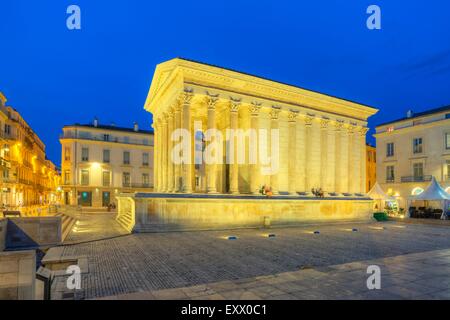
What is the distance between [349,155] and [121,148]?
117ft

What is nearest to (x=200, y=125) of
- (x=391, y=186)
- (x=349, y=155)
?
(x=349, y=155)

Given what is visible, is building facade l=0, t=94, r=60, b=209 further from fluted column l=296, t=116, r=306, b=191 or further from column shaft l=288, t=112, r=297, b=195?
fluted column l=296, t=116, r=306, b=191

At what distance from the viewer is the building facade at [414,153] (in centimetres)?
3694

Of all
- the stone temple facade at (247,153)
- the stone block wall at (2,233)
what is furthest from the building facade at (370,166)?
the stone block wall at (2,233)

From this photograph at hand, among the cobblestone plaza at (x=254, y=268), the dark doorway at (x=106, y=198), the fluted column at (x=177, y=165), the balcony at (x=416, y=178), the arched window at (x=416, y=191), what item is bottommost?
the dark doorway at (x=106, y=198)

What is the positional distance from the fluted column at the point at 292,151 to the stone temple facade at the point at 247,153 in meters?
0.09

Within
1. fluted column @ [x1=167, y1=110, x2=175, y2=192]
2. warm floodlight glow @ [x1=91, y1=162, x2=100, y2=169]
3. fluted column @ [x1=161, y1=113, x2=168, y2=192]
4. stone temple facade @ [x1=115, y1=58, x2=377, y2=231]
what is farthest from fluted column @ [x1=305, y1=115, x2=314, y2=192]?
warm floodlight glow @ [x1=91, y1=162, x2=100, y2=169]

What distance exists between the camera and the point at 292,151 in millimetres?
Result: 25297

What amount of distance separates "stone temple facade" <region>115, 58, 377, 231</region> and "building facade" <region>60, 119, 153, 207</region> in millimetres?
22404

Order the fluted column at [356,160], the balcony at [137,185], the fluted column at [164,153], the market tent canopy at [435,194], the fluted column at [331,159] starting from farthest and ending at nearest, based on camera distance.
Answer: the balcony at [137,185] < the fluted column at [356,160] < the fluted column at [331,159] < the market tent canopy at [435,194] < the fluted column at [164,153]

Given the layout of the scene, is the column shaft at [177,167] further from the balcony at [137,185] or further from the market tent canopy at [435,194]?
the balcony at [137,185]

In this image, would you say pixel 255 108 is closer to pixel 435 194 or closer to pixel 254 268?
pixel 254 268
